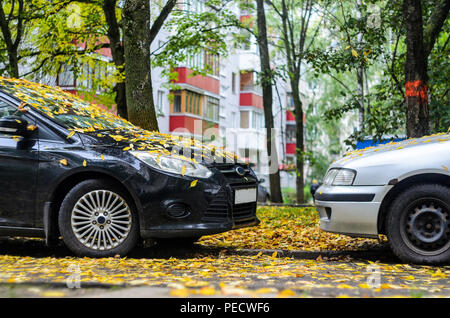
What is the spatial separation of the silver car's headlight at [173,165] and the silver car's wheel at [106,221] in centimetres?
48

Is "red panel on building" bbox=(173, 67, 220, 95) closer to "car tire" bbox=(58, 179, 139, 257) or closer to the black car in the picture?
the black car

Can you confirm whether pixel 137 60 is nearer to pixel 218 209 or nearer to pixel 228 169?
pixel 228 169

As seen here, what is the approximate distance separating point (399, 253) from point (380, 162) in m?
0.94

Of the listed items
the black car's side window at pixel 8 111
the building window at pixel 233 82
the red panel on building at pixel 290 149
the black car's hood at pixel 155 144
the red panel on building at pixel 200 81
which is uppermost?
the building window at pixel 233 82

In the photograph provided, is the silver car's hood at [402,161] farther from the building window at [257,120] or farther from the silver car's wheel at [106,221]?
the building window at [257,120]

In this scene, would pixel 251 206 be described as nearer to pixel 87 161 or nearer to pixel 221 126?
pixel 87 161

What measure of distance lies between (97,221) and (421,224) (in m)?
3.24

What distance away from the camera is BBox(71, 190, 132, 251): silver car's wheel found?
247 inches

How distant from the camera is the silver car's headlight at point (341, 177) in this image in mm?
6406

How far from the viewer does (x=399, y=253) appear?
6.10 meters

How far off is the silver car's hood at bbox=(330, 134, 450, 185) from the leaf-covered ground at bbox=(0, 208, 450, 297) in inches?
35.5

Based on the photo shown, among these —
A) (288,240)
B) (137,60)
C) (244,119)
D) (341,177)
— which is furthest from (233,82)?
(341,177)

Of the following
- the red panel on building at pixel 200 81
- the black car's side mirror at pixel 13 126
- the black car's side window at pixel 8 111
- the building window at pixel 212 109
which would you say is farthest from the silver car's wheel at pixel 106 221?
the building window at pixel 212 109

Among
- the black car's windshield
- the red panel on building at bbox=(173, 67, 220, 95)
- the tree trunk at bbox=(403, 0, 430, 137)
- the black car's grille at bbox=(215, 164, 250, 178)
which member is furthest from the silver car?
the red panel on building at bbox=(173, 67, 220, 95)
